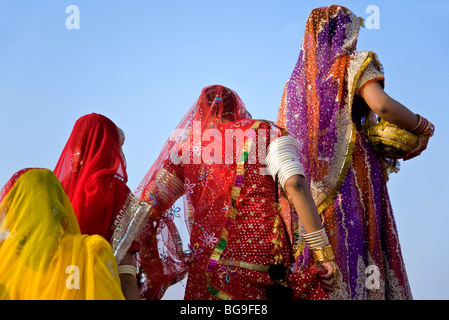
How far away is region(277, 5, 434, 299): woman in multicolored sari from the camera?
4.00 metres

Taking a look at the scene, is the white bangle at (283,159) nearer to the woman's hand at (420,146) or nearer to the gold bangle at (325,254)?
the gold bangle at (325,254)

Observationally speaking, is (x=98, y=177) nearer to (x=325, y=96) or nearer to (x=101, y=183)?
(x=101, y=183)

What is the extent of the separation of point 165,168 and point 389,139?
133cm

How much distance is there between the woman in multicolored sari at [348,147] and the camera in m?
4.00

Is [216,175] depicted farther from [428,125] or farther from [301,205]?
[428,125]

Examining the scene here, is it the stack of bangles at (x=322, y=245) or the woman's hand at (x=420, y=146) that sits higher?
the woman's hand at (x=420, y=146)

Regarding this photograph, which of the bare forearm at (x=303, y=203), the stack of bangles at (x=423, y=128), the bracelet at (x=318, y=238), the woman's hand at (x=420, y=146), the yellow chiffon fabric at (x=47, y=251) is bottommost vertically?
the yellow chiffon fabric at (x=47, y=251)

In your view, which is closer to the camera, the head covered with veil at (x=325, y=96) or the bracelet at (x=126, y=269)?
the bracelet at (x=126, y=269)

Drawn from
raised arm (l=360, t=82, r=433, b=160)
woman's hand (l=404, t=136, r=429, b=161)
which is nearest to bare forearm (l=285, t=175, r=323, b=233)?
raised arm (l=360, t=82, r=433, b=160)

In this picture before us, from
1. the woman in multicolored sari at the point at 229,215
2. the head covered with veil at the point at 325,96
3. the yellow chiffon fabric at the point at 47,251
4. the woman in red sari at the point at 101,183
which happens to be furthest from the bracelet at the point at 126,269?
the head covered with veil at the point at 325,96

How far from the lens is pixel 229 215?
349 cm
